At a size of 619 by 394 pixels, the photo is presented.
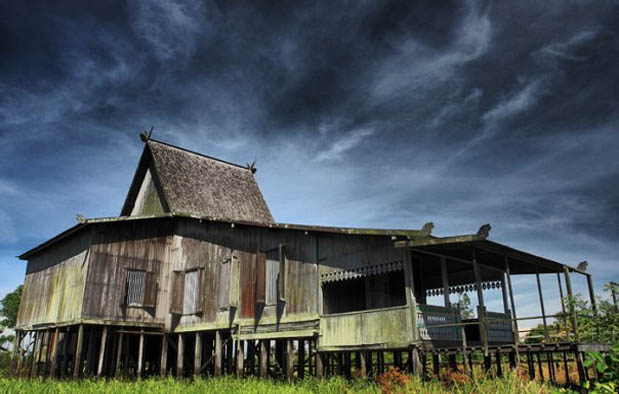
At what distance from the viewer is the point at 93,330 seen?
70.7 ft

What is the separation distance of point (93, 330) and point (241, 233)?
7.59m

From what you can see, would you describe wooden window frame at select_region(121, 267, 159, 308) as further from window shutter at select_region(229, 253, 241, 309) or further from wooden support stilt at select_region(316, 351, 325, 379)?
wooden support stilt at select_region(316, 351, 325, 379)

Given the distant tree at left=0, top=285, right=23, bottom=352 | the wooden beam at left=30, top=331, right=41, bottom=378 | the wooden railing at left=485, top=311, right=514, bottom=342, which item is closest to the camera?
the wooden railing at left=485, top=311, right=514, bottom=342

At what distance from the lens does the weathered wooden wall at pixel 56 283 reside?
20.7 meters

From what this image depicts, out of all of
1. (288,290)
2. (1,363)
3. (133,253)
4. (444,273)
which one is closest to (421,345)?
(444,273)

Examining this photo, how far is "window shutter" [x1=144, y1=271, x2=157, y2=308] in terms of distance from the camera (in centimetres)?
2144

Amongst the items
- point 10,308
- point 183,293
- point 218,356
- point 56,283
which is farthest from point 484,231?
point 10,308

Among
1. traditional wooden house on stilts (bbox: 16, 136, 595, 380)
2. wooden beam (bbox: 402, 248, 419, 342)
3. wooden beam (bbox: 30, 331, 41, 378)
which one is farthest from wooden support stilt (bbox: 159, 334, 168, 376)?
wooden beam (bbox: 402, 248, 419, 342)

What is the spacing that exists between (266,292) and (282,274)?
117 cm

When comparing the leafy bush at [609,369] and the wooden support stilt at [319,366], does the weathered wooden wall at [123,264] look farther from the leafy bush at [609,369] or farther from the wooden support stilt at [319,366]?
the leafy bush at [609,369]

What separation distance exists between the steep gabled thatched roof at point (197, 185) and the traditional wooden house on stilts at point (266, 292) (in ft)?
1.06

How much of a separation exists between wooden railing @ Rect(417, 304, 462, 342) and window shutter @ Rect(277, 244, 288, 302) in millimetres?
5296

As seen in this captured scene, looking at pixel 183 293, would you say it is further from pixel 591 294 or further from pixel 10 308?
pixel 10 308

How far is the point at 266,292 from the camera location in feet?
61.9
